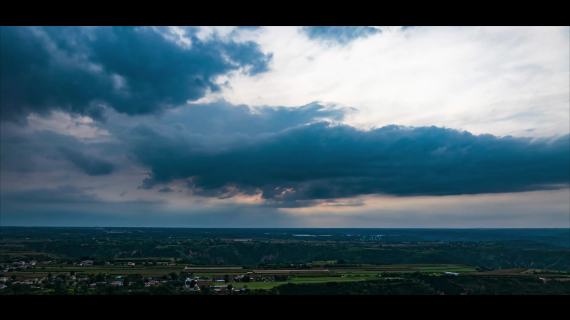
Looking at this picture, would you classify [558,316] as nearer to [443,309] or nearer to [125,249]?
[443,309]

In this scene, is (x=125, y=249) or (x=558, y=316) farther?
(x=125, y=249)

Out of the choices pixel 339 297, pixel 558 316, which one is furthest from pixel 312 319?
pixel 558 316
